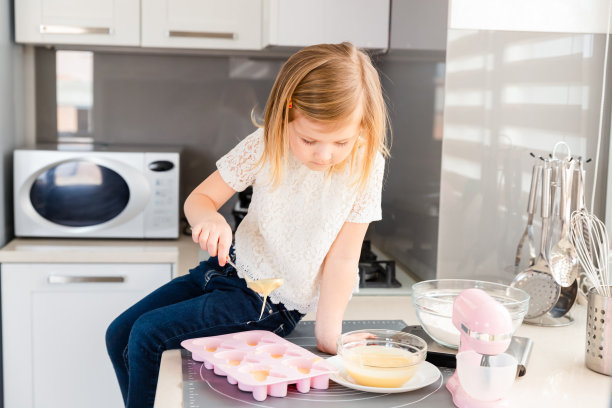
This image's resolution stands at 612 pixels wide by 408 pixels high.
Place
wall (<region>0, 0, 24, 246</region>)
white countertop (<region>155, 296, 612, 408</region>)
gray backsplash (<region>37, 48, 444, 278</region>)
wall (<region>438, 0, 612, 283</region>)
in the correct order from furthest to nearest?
1. gray backsplash (<region>37, 48, 444, 278</region>)
2. wall (<region>0, 0, 24, 246</region>)
3. wall (<region>438, 0, 612, 283</region>)
4. white countertop (<region>155, 296, 612, 408</region>)

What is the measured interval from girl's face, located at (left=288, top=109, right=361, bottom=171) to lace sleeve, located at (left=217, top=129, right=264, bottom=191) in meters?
0.15

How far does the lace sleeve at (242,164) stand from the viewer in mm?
1328

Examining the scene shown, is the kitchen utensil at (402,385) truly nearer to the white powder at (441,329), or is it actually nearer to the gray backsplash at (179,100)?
the white powder at (441,329)

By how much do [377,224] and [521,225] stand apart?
0.67 m

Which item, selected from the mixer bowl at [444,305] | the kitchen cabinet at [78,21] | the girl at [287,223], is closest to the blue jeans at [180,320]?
the girl at [287,223]

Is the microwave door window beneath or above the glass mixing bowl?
above

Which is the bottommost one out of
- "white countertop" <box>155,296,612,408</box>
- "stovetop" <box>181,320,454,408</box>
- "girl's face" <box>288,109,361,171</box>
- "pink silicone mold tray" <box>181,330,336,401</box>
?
"white countertop" <box>155,296,612,408</box>

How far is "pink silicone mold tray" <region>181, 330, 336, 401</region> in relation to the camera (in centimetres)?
104

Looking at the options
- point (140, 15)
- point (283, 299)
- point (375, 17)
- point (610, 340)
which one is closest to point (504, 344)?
point (610, 340)

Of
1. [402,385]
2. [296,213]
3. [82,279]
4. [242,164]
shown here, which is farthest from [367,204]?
[82,279]

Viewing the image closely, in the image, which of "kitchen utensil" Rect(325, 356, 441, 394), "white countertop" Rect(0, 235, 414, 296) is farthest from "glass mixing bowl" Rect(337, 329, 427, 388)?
"white countertop" Rect(0, 235, 414, 296)

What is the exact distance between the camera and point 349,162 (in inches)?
52.3

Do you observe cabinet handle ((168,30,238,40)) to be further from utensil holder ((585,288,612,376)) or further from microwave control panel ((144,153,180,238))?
utensil holder ((585,288,612,376))

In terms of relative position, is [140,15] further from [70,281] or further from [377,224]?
[377,224]
